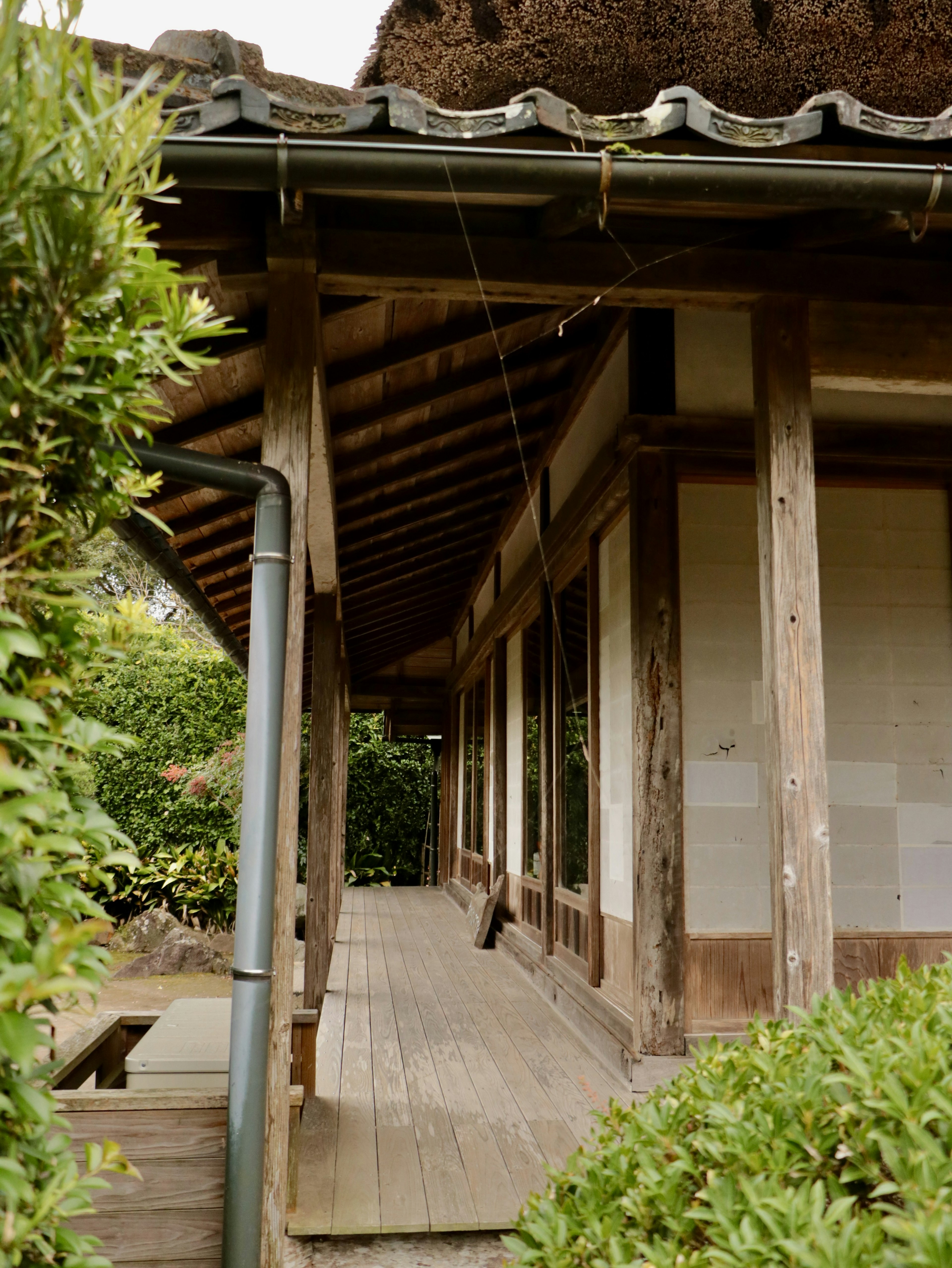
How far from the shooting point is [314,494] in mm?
3959

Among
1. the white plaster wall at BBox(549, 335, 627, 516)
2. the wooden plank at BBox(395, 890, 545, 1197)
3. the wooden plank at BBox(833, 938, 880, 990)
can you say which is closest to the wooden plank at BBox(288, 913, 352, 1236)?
the wooden plank at BBox(395, 890, 545, 1197)

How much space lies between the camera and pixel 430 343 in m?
3.82

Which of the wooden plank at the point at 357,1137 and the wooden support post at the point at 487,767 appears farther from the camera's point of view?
the wooden support post at the point at 487,767

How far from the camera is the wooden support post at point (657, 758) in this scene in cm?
359

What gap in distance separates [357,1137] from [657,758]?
5.57ft

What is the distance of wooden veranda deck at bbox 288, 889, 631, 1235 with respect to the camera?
277cm

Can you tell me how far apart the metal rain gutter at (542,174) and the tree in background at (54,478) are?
812mm

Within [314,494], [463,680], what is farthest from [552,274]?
[463,680]

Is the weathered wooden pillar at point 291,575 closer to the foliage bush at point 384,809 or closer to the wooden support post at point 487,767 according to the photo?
the wooden support post at point 487,767

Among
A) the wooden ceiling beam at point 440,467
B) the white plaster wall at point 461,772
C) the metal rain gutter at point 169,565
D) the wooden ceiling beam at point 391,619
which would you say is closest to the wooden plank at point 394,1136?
the metal rain gutter at point 169,565

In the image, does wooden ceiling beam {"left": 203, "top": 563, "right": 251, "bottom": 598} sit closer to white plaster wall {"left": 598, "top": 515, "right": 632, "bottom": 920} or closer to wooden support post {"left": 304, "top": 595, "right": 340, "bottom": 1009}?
wooden support post {"left": 304, "top": 595, "right": 340, "bottom": 1009}

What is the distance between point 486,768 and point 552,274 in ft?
21.8

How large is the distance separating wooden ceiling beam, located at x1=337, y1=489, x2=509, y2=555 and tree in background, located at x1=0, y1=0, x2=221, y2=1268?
4.11 metres

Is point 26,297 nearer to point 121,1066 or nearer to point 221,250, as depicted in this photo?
point 221,250
